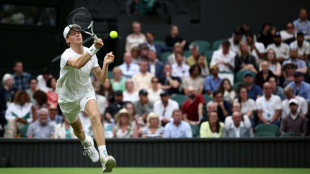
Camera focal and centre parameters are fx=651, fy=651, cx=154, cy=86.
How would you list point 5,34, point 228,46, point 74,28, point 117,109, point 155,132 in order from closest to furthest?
point 74,28
point 155,132
point 117,109
point 228,46
point 5,34

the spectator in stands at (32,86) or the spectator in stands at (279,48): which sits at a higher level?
the spectator in stands at (279,48)

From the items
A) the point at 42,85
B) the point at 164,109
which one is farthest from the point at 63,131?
the point at 42,85

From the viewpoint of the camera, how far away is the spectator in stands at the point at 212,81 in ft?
42.8

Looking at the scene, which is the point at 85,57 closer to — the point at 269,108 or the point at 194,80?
the point at 269,108

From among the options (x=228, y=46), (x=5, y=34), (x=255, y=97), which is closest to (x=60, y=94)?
(x=255, y=97)

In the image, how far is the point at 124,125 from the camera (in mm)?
11508

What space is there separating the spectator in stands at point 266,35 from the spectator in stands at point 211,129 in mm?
4145

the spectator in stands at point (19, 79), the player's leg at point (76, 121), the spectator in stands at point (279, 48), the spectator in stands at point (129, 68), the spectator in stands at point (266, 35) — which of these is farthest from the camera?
the spectator in stands at point (266, 35)

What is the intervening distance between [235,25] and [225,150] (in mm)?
5930

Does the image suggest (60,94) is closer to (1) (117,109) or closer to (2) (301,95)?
(1) (117,109)

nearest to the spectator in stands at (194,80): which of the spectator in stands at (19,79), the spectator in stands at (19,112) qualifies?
the spectator in stands at (19,112)

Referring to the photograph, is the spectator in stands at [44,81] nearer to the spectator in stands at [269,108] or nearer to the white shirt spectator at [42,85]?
the white shirt spectator at [42,85]

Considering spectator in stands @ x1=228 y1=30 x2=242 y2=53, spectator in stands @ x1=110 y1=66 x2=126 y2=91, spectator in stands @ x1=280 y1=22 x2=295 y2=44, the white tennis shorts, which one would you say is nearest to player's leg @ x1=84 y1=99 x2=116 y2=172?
the white tennis shorts

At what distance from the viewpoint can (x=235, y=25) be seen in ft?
52.5
